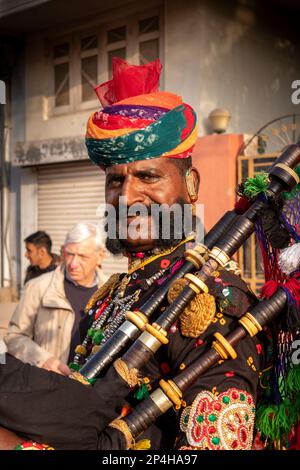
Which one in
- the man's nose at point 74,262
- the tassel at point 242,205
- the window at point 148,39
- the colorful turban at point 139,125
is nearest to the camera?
the tassel at point 242,205

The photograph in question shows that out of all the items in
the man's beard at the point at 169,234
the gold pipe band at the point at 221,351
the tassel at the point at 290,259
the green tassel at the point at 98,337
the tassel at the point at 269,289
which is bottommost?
the green tassel at the point at 98,337

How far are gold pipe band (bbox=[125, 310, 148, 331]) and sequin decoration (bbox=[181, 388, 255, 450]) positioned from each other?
0.87ft

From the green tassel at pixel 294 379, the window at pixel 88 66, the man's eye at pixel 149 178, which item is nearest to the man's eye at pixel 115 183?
the man's eye at pixel 149 178

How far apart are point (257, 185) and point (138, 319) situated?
575 mm

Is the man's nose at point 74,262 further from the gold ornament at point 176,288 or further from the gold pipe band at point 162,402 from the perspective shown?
the gold pipe band at point 162,402

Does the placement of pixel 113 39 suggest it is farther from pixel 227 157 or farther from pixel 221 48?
pixel 227 157

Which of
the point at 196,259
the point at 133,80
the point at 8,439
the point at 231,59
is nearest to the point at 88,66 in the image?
the point at 231,59

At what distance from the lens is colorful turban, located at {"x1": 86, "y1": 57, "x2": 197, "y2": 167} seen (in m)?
2.11

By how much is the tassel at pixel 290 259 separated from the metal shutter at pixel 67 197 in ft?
29.0

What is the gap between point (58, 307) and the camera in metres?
4.72

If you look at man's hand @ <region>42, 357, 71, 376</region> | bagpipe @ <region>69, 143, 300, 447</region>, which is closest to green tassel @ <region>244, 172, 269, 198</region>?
bagpipe @ <region>69, 143, 300, 447</region>

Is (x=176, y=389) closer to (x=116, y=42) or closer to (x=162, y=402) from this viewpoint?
(x=162, y=402)

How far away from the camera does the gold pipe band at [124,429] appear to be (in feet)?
5.28

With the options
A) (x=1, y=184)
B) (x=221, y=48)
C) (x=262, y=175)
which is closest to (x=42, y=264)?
(x=221, y=48)
